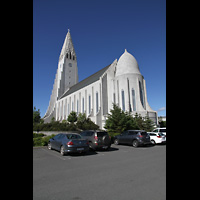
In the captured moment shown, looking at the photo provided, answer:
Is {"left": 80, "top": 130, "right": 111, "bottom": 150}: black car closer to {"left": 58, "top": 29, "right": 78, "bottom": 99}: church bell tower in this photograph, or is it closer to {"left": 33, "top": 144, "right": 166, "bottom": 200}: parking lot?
{"left": 33, "top": 144, "right": 166, "bottom": 200}: parking lot

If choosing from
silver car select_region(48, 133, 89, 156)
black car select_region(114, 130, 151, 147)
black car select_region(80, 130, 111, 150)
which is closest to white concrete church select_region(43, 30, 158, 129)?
black car select_region(114, 130, 151, 147)

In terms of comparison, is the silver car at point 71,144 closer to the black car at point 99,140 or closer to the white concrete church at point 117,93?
the black car at point 99,140

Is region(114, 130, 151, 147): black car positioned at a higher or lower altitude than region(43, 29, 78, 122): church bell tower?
lower

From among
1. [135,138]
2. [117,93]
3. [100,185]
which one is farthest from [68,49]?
[100,185]

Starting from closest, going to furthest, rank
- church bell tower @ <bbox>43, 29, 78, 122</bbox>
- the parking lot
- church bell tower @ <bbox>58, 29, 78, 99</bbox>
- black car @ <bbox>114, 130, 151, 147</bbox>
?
the parking lot < black car @ <bbox>114, 130, 151, 147</bbox> < church bell tower @ <bbox>43, 29, 78, 122</bbox> < church bell tower @ <bbox>58, 29, 78, 99</bbox>

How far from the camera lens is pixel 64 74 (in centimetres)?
6575

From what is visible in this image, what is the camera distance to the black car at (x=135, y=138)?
12.7 meters

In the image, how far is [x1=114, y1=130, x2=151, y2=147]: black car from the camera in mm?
12703

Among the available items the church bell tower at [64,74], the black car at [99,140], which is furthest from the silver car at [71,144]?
the church bell tower at [64,74]

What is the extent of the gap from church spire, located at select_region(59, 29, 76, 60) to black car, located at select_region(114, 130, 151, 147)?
2370 inches

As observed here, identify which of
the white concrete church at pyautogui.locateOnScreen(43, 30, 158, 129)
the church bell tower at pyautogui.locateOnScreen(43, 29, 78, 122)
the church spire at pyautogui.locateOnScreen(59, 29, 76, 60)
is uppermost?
the church spire at pyautogui.locateOnScreen(59, 29, 76, 60)
